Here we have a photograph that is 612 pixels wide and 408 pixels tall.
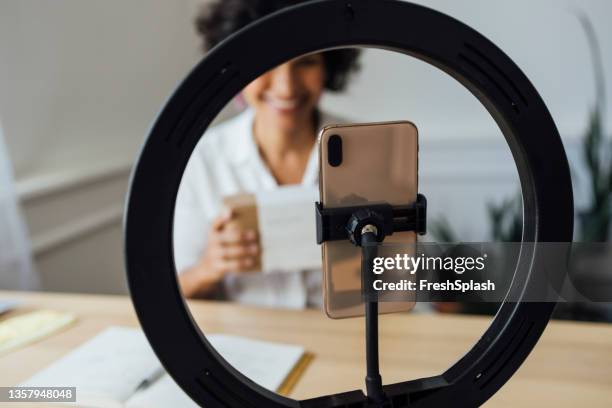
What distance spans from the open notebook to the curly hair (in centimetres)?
54

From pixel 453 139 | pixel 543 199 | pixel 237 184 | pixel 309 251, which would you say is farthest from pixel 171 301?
pixel 453 139

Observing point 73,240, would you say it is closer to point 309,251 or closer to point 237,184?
point 237,184

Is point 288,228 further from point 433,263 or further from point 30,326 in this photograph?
point 433,263

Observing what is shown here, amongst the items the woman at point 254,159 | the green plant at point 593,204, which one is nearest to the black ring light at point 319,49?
the woman at point 254,159

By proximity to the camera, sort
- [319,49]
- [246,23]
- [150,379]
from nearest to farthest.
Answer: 1. [319,49]
2. [150,379]
3. [246,23]

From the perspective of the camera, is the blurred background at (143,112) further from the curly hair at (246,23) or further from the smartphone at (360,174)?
the smartphone at (360,174)

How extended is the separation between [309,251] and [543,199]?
1.87 ft

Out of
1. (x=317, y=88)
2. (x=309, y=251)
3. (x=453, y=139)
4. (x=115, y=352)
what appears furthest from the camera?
(x=453, y=139)

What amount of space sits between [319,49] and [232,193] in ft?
2.59

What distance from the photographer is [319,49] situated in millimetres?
320

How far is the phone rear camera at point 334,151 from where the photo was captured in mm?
354

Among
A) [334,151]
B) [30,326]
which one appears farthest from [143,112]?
[334,151]

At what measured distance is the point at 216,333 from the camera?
697 mm

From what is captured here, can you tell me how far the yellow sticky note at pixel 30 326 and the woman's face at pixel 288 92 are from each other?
54 cm
